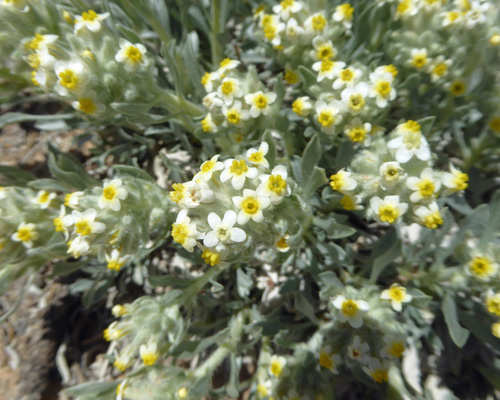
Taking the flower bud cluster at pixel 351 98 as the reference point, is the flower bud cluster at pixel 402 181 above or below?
below

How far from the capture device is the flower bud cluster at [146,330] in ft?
8.58

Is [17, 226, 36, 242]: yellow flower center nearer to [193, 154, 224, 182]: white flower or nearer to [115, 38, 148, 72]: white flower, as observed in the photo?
[115, 38, 148, 72]: white flower

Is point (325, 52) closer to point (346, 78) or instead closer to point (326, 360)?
point (346, 78)

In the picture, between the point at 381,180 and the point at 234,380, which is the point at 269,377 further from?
the point at 381,180

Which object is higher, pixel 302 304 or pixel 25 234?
pixel 25 234

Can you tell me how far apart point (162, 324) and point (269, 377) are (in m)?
0.97

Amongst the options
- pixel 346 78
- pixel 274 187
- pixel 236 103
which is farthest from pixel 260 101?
pixel 274 187

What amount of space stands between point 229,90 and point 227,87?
2cm

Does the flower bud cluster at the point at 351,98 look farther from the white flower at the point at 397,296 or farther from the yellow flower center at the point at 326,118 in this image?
the white flower at the point at 397,296

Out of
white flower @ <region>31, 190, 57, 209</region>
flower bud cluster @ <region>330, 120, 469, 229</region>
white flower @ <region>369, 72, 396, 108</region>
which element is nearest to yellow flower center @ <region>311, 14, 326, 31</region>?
white flower @ <region>369, 72, 396, 108</region>

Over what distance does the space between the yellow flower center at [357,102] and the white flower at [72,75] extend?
5.37ft

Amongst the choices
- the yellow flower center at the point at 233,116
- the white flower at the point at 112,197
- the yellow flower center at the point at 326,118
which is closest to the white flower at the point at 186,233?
the white flower at the point at 112,197

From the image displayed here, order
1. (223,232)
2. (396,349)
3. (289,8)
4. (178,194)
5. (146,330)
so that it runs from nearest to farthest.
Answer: (223,232) < (178,194) < (396,349) < (146,330) < (289,8)

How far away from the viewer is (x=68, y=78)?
2.37m
